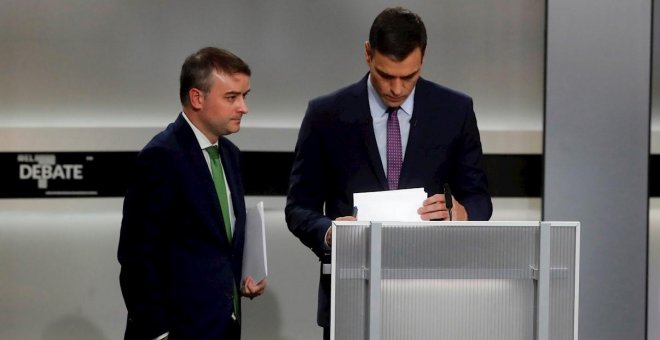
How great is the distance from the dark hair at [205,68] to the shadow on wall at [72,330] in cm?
169

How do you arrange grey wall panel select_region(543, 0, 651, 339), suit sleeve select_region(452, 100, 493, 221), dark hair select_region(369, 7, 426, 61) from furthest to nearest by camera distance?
1. grey wall panel select_region(543, 0, 651, 339)
2. suit sleeve select_region(452, 100, 493, 221)
3. dark hair select_region(369, 7, 426, 61)

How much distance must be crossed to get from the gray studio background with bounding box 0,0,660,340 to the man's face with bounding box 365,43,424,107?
60.5 inches

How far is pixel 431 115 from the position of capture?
2539mm

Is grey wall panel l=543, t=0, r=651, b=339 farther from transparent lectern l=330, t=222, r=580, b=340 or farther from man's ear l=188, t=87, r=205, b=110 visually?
transparent lectern l=330, t=222, r=580, b=340

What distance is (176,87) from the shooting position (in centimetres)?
395

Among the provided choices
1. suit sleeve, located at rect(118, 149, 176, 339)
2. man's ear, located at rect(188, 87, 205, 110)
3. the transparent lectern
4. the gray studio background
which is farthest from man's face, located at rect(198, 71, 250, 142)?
the gray studio background

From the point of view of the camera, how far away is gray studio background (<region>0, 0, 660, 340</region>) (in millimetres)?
3914

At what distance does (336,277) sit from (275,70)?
2246 mm

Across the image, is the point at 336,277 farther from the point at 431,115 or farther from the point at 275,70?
the point at 275,70

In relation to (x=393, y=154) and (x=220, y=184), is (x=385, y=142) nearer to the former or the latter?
(x=393, y=154)

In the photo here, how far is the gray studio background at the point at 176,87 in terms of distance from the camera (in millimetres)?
3914

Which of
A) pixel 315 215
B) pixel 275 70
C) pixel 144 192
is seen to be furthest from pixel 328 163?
pixel 275 70

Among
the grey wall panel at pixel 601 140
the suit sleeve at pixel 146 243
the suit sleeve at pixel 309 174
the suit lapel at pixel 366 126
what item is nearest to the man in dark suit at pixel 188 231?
the suit sleeve at pixel 146 243

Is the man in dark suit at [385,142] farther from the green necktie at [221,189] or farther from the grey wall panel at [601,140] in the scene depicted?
the grey wall panel at [601,140]
